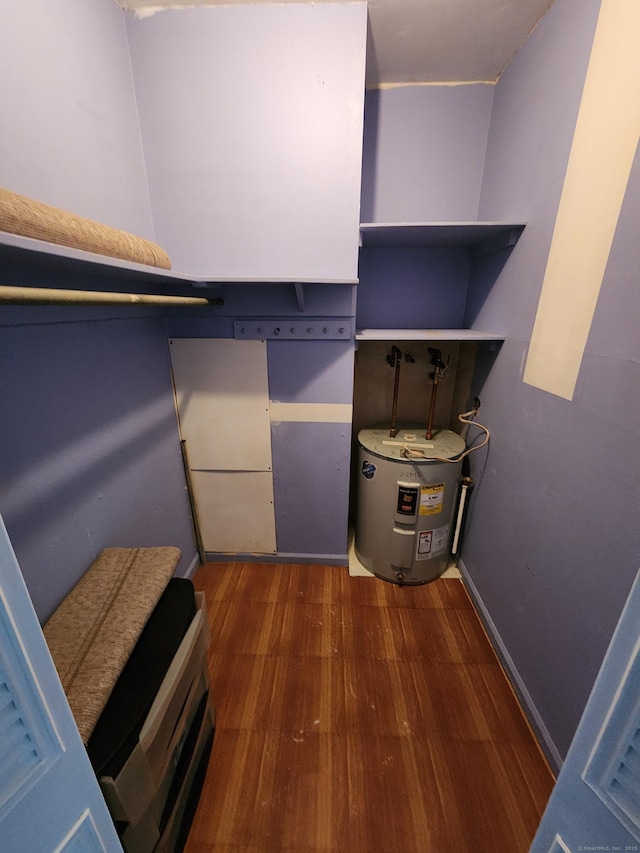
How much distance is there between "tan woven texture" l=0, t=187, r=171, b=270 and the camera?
1.92 ft

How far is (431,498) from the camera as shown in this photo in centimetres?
162

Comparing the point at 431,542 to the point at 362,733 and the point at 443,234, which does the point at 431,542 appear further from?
the point at 443,234

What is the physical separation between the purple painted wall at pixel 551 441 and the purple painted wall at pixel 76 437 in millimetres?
1574

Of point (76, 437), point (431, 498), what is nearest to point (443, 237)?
point (431, 498)

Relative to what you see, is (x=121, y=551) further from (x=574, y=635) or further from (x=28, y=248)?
(x=574, y=635)

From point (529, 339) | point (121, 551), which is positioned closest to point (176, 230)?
point (121, 551)

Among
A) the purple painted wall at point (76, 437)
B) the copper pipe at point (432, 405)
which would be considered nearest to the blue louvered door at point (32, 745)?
the purple painted wall at point (76, 437)

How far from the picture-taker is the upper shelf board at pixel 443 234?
1296 millimetres

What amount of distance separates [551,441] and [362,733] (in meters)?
1.27

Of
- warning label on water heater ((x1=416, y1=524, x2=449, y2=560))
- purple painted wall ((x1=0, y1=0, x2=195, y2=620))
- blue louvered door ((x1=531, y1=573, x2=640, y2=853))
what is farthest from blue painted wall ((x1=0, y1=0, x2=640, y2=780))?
blue louvered door ((x1=531, y1=573, x2=640, y2=853))

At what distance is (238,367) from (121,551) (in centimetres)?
94

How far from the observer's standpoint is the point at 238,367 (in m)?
1.63

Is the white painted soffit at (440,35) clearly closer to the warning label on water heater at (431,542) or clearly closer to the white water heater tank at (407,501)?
the white water heater tank at (407,501)

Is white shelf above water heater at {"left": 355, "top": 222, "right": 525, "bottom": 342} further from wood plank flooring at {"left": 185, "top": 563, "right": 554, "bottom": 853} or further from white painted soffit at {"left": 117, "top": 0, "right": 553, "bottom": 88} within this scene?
wood plank flooring at {"left": 185, "top": 563, "right": 554, "bottom": 853}
